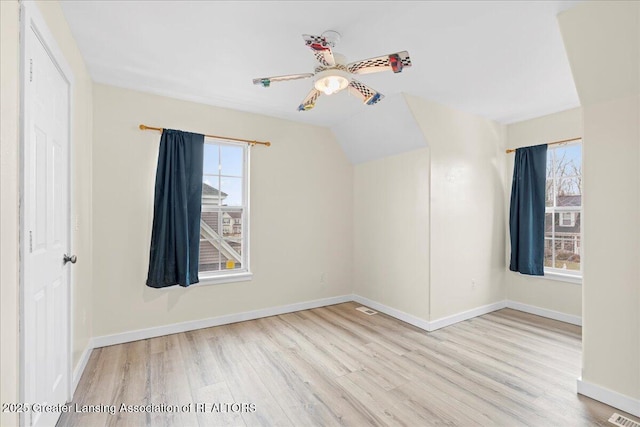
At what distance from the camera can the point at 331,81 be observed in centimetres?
208

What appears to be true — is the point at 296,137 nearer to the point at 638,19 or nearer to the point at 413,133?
the point at 413,133

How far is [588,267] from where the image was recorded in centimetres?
220

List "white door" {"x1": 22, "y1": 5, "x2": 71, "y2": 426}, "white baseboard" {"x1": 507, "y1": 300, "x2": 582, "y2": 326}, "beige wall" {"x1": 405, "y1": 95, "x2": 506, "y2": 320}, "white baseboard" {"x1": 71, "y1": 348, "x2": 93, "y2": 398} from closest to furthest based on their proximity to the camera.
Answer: "white door" {"x1": 22, "y1": 5, "x2": 71, "y2": 426}, "white baseboard" {"x1": 71, "y1": 348, "x2": 93, "y2": 398}, "beige wall" {"x1": 405, "y1": 95, "x2": 506, "y2": 320}, "white baseboard" {"x1": 507, "y1": 300, "x2": 582, "y2": 326}

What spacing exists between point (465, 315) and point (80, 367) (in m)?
3.96

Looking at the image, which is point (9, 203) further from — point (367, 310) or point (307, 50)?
point (367, 310)

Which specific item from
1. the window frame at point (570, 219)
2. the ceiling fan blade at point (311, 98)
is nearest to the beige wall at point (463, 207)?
the window frame at point (570, 219)

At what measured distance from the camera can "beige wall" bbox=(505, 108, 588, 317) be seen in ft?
11.7

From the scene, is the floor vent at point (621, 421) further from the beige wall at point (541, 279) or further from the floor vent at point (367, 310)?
the floor vent at point (367, 310)

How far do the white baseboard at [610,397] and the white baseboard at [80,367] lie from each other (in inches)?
144

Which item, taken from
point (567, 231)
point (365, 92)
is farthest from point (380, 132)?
point (567, 231)

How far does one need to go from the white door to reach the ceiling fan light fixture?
1.51 meters

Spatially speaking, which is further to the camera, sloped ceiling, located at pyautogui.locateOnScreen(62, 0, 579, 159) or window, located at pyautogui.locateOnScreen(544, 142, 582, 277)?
window, located at pyautogui.locateOnScreen(544, 142, 582, 277)

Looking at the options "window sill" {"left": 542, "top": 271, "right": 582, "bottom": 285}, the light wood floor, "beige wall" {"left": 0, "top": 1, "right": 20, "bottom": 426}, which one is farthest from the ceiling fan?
"window sill" {"left": 542, "top": 271, "right": 582, "bottom": 285}

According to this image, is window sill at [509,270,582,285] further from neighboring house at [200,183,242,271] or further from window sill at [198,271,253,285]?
neighboring house at [200,183,242,271]
